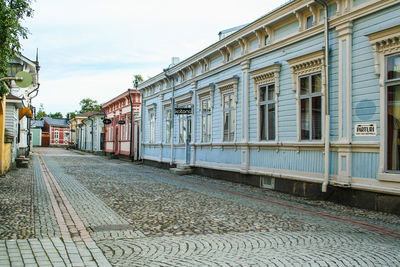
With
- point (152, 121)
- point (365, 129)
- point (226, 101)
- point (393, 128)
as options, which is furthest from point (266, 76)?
point (152, 121)

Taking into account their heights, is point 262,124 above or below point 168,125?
below

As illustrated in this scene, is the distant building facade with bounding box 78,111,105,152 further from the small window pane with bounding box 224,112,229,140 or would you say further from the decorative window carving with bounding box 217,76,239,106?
the small window pane with bounding box 224,112,229,140

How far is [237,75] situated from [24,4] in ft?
29.1

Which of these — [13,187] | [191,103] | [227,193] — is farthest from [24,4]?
[191,103]

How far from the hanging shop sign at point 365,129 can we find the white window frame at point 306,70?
3.97 ft

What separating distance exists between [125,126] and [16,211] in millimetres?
28610

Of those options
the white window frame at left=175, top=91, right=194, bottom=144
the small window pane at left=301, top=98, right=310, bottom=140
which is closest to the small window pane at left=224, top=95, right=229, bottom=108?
the white window frame at left=175, top=91, right=194, bottom=144

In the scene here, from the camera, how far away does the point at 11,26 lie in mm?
7543

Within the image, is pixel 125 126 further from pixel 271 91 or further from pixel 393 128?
pixel 393 128

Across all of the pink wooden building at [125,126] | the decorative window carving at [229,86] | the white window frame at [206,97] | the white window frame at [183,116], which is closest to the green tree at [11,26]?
the decorative window carving at [229,86]

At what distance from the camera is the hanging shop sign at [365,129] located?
9135 mm

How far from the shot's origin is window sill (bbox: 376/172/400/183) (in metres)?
8.48

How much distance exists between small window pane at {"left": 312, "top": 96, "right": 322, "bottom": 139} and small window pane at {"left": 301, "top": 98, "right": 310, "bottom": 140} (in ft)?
0.74

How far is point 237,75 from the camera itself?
1533cm
